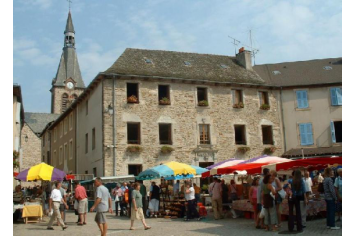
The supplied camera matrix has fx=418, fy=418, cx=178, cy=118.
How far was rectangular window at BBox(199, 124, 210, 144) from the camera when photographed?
1005 inches

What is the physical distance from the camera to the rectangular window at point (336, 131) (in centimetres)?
2683

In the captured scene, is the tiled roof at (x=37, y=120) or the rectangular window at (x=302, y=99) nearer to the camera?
the rectangular window at (x=302, y=99)

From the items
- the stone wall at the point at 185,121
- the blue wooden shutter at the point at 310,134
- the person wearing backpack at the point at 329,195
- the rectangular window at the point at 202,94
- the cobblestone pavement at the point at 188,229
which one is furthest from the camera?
the blue wooden shutter at the point at 310,134

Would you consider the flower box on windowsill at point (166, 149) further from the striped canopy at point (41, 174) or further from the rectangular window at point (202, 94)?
the striped canopy at point (41, 174)

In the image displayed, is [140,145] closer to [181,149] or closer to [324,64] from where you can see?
[181,149]

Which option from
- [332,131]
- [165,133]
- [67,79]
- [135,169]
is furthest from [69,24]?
[332,131]

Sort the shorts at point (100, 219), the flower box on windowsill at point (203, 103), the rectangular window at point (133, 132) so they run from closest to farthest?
the shorts at point (100, 219)
the rectangular window at point (133, 132)
the flower box on windowsill at point (203, 103)

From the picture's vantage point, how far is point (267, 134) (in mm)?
27781

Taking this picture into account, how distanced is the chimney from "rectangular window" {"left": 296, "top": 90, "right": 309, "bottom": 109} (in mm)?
3850

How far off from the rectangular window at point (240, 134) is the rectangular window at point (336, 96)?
20.5 ft

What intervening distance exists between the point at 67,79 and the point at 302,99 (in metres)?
50.9

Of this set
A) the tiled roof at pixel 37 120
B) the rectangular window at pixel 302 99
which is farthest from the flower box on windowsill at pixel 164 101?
the tiled roof at pixel 37 120

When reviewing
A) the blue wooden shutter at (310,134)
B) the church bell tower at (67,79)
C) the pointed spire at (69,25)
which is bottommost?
the blue wooden shutter at (310,134)
